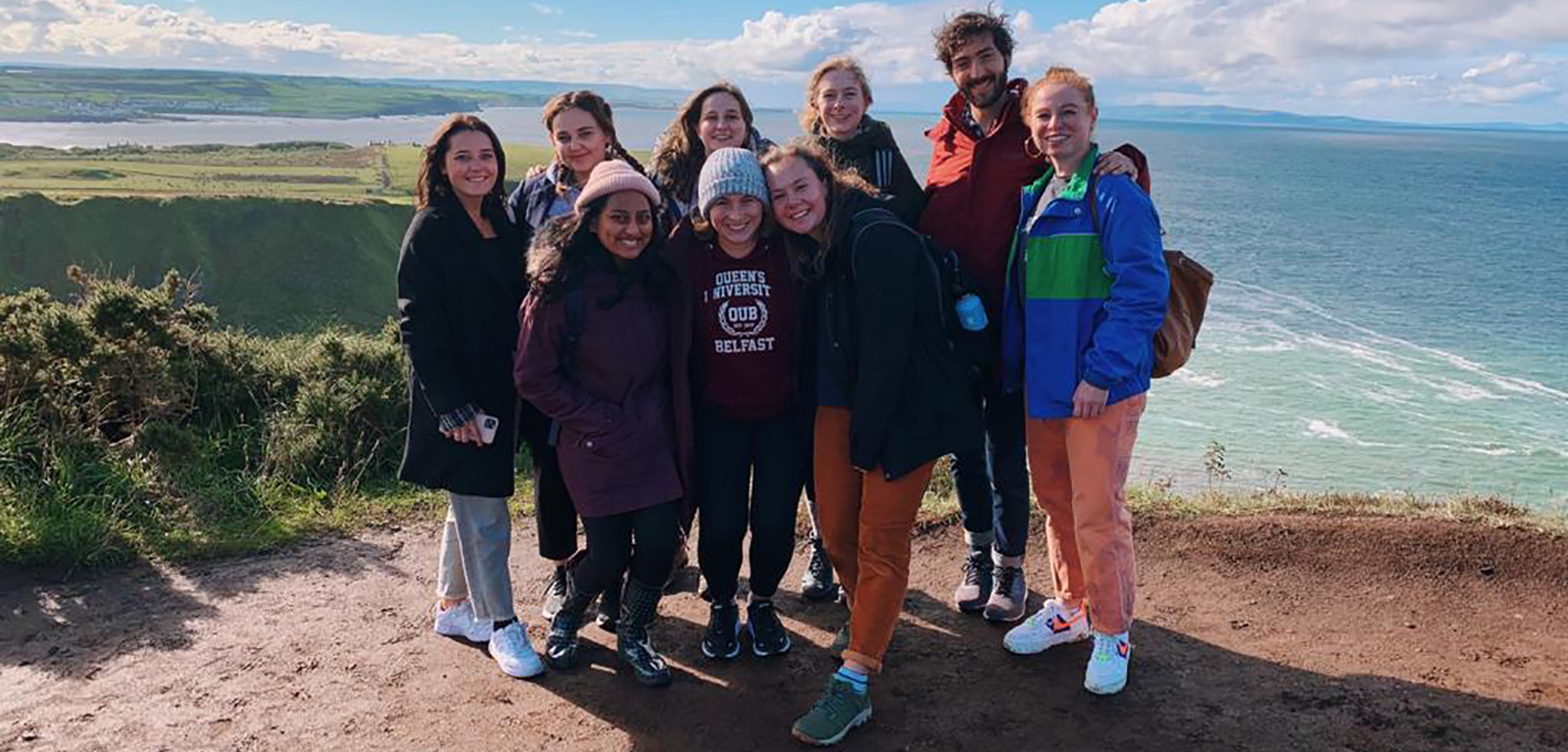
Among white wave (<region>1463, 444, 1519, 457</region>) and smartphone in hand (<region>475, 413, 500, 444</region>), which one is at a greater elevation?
smartphone in hand (<region>475, 413, 500, 444</region>)

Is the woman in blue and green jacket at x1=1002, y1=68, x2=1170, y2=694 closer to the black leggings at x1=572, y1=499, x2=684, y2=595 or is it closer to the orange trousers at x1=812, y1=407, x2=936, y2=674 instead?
the orange trousers at x1=812, y1=407, x2=936, y2=674

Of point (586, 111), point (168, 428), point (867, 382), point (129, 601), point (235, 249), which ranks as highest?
point (586, 111)

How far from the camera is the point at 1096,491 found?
4332mm

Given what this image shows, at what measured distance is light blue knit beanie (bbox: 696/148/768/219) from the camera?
4.10 metres

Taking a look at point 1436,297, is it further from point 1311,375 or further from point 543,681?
point 543,681

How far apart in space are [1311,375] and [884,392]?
2890 centimetres

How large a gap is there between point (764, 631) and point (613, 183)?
209 cm

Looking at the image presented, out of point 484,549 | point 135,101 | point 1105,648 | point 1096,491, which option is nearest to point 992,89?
point 1096,491

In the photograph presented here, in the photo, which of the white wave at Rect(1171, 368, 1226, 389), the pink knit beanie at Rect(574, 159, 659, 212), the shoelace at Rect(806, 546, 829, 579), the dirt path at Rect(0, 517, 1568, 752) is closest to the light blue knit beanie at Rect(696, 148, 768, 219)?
the pink knit beanie at Rect(574, 159, 659, 212)

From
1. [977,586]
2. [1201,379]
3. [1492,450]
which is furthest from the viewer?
[1201,379]

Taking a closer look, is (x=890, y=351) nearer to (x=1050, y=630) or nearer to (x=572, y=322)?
(x=572, y=322)

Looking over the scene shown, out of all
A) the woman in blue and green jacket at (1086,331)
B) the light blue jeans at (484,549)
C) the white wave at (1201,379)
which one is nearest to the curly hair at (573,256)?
the light blue jeans at (484,549)

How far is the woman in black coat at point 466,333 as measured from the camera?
436cm

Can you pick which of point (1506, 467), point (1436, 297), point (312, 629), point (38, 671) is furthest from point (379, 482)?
point (1436, 297)
